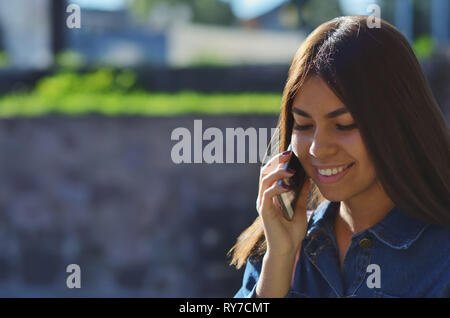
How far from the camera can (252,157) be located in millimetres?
5988

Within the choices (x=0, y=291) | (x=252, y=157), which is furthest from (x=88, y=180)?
(x=252, y=157)

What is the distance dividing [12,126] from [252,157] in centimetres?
280

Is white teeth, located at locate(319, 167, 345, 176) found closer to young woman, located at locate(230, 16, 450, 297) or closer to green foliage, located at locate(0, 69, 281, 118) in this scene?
young woman, located at locate(230, 16, 450, 297)

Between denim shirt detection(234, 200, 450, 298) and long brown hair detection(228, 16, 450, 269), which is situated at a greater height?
long brown hair detection(228, 16, 450, 269)

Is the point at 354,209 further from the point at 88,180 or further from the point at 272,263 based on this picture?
the point at 88,180

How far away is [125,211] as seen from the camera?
22.8 feet

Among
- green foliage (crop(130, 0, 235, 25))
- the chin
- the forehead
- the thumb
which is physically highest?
green foliage (crop(130, 0, 235, 25))

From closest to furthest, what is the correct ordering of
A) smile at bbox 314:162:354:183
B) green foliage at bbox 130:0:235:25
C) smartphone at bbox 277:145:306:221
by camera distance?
smile at bbox 314:162:354:183
smartphone at bbox 277:145:306:221
green foliage at bbox 130:0:235:25

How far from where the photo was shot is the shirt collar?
6.38 feet

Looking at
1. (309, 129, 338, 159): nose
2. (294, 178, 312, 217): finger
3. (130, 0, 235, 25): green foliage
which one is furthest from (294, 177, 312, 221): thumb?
(130, 0, 235, 25): green foliage

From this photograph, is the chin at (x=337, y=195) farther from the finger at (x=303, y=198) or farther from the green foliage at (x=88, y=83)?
the green foliage at (x=88, y=83)

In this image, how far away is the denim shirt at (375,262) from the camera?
187cm

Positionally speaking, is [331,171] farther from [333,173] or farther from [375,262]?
[375,262]

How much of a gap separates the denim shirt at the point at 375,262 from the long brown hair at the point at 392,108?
0.07 meters
